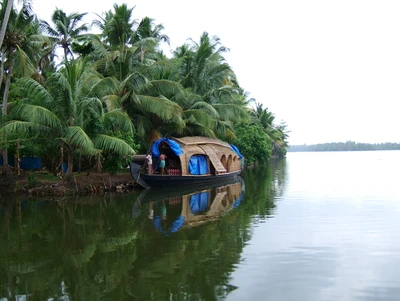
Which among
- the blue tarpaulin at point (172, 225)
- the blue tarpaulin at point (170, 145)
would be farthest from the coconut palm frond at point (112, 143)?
the blue tarpaulin at point (172, 225)

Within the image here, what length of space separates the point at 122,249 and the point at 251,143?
24.5m

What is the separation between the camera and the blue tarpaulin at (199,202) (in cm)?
1075

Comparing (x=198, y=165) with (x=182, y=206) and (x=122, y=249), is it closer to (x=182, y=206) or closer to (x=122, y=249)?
(x=182, y=206)

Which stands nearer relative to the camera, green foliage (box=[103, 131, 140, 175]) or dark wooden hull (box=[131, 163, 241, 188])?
green foliage (box=[103, 131, 140, 175])

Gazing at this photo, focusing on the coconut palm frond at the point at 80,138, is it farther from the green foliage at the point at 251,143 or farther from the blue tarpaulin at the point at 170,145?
the green foliage at the point at 251,143

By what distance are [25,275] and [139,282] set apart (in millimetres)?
1617

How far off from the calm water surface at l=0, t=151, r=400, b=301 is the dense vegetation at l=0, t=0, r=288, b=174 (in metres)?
3.26

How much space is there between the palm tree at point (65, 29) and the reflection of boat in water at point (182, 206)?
11485 mm

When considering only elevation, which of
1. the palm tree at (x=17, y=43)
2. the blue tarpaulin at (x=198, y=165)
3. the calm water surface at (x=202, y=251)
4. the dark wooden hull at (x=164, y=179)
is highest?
the palm tree at (x=17, y=43)

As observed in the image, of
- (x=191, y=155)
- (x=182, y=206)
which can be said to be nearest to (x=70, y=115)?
(x=182, y=206)

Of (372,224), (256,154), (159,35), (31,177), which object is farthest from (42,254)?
(256,154)

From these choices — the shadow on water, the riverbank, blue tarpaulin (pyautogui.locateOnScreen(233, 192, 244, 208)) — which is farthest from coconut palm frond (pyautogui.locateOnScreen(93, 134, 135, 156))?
blue tarpaulin (pyautogui.locateOnScreen(233, 192, 244, 208))

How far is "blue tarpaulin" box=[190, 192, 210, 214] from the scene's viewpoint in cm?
1075

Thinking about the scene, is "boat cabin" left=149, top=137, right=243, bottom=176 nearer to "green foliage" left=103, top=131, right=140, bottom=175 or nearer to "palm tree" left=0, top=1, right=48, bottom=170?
"green foliage" left=103, top=131, right=140, bottom=175
